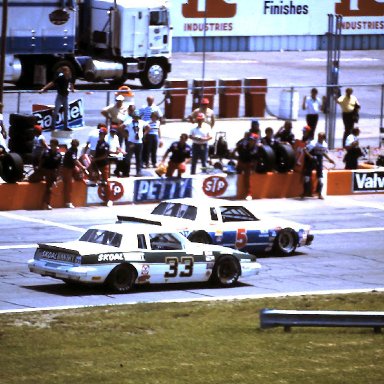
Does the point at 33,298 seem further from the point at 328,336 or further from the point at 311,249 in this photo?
the point at 311,249

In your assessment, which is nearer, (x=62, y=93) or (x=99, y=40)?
(x=62, y=93)

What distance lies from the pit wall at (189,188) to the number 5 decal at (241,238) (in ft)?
20.1

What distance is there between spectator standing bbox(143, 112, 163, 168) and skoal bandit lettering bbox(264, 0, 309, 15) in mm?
14846

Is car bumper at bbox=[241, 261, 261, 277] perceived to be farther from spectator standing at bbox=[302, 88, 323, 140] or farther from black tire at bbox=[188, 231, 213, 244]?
spectator standing at bbox=[302, 88, 323, 140]

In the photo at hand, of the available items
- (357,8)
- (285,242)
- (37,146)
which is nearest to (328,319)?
(285,242)

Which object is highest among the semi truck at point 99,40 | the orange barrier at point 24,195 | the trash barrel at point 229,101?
the semi truck at point 99,40

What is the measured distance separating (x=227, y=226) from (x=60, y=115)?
9.54 m

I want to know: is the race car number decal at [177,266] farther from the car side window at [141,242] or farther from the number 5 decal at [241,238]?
the number 5 decal at [241,238]

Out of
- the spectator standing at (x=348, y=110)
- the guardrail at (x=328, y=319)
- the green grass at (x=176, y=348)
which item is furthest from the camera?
the spectator standing at (x=348, y=110)

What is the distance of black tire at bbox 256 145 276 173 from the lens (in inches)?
1385

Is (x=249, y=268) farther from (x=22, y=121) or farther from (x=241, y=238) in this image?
(x=22, y=121)

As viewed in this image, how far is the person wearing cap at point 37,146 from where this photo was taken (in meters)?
32.3

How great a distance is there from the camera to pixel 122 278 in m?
24.1

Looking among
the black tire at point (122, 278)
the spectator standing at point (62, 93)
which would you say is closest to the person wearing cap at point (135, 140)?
the spectator standing at point (62, 93)
